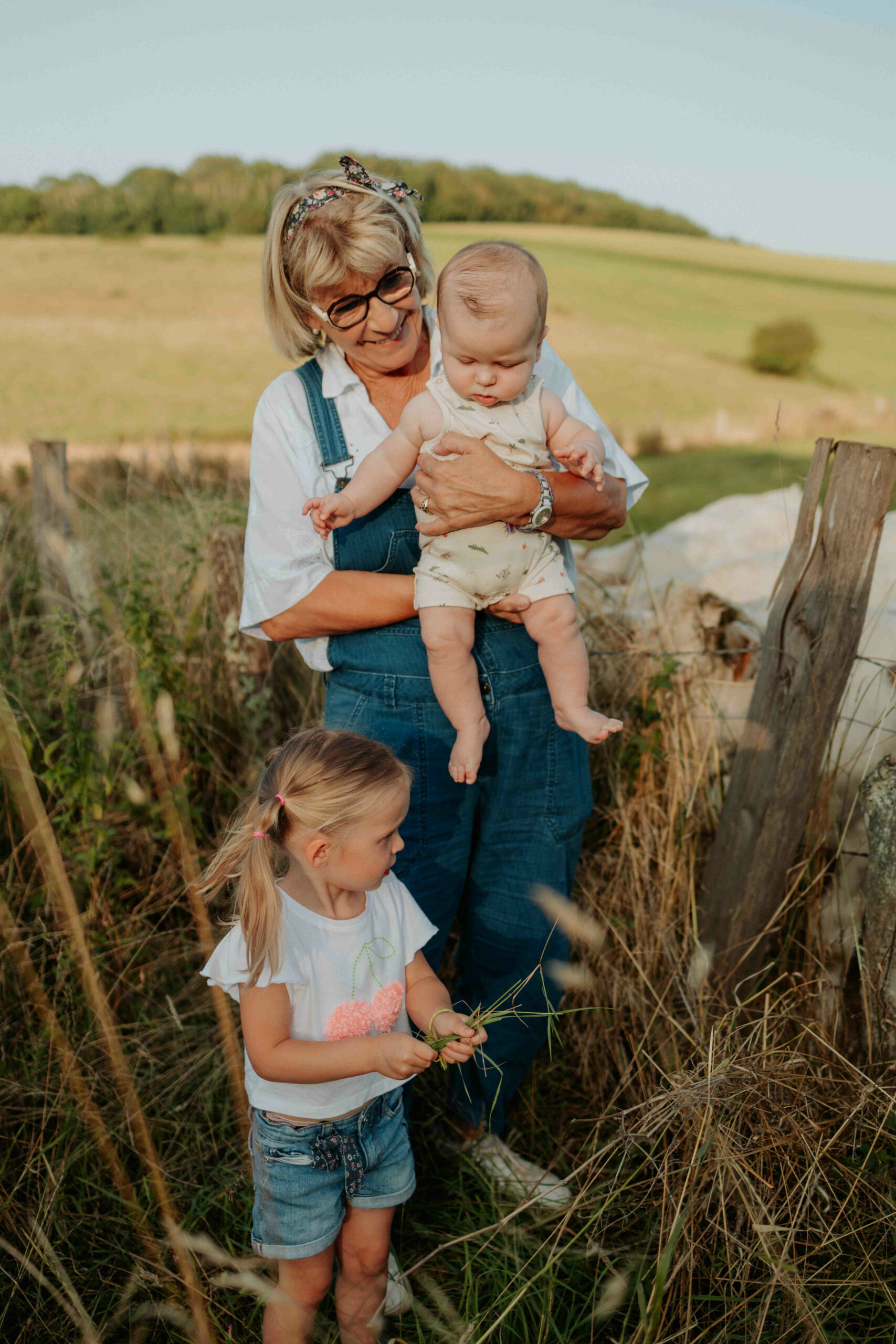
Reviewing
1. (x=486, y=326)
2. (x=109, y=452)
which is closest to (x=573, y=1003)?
(x=486, y=326)

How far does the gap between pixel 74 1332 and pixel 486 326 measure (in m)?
2.38

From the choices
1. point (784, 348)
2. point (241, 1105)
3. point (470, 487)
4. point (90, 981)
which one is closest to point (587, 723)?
point (470, 487)

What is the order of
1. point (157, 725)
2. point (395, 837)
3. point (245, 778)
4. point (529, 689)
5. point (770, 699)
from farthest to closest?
1. point (245, 778)
2. point (157, 725)
3. point (770, 699)
4. point (529, 689)
5. point (395, 837)

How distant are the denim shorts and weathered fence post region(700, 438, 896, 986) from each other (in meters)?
1.24

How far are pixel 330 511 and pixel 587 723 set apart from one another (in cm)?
73

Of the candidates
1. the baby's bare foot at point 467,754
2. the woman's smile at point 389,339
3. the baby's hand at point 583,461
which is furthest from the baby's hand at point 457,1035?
the woman's smile at point 389,339

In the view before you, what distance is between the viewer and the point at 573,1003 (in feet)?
8.87

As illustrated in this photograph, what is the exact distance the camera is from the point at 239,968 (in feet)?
5.09

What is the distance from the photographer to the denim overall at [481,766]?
197 cm

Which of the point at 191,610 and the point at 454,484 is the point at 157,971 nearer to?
the point at 191,610

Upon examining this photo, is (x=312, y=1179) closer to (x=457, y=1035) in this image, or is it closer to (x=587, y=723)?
(x=457, y=1035)

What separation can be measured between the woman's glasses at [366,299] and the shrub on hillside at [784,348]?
25.1m

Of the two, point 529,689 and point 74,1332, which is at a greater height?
point 529,689

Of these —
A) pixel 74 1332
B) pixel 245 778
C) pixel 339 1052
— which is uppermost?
pixel 339 1052
